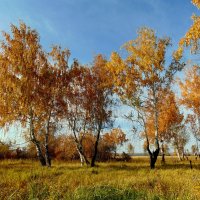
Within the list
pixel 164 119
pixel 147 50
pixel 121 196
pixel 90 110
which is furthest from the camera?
pixel 164 119

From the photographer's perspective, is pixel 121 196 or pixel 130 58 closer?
pixel 121 196

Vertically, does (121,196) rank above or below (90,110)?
below

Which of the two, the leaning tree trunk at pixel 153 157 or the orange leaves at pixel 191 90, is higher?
the orange leaves at pixel 191 90

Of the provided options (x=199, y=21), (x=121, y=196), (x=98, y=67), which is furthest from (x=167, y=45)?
(x=121, y=196)

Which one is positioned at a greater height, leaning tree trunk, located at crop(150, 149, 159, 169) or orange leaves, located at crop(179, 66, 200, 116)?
orange leaves, located at crop(179, 66, 200, 116)

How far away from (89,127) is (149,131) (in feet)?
53.8

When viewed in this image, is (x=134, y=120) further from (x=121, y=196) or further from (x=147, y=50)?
(x=121, y=196)

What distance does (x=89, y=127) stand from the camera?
31156 mm

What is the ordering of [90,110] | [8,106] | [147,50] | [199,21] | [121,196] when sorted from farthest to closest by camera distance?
1. [90,110]
2. [147,50]
3. [8,106]
4. [199,21]
5. [121,196]

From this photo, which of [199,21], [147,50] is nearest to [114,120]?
[147,50]

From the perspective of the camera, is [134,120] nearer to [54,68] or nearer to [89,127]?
[89,127]

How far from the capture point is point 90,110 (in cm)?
3014

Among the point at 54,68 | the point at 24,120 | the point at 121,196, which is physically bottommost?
the point at 121,196

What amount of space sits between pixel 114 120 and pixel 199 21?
19886 mm
